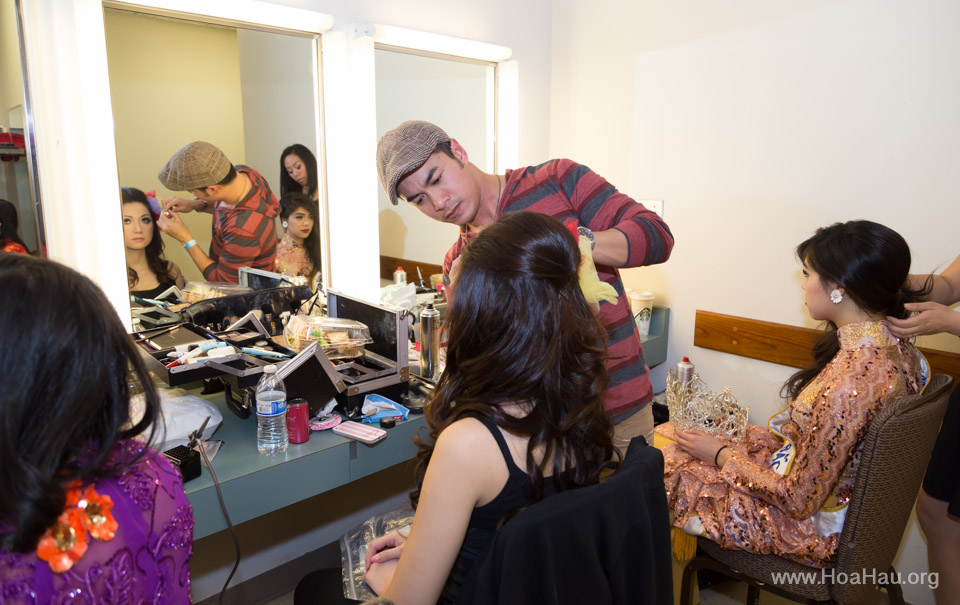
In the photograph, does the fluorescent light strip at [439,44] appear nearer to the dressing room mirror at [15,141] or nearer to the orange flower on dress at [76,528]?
the dressing room mirror at [15,141]

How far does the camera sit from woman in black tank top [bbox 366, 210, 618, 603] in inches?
36.9

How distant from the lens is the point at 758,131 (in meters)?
2.19

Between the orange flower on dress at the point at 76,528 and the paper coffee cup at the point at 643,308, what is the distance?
2.10m

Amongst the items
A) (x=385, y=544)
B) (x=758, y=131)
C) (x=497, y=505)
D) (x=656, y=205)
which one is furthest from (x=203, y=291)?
(x=758, y=131)

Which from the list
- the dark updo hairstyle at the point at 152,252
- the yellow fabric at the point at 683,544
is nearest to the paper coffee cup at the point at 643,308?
the yellow fabric at the point at 683,544

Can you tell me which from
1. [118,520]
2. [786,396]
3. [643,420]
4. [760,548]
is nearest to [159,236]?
[118,520]

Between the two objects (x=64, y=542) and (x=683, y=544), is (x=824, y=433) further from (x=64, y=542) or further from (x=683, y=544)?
(x=64, y=542)

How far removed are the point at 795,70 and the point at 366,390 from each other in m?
1.81

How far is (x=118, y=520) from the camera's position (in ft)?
2.51

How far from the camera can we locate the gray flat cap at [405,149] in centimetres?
143

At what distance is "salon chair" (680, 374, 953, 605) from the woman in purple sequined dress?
4.41 feet

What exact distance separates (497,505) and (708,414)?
116 cm

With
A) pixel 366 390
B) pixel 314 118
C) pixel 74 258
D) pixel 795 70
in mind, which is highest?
pixel 795 70

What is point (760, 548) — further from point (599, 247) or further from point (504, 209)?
point (504, 209)
